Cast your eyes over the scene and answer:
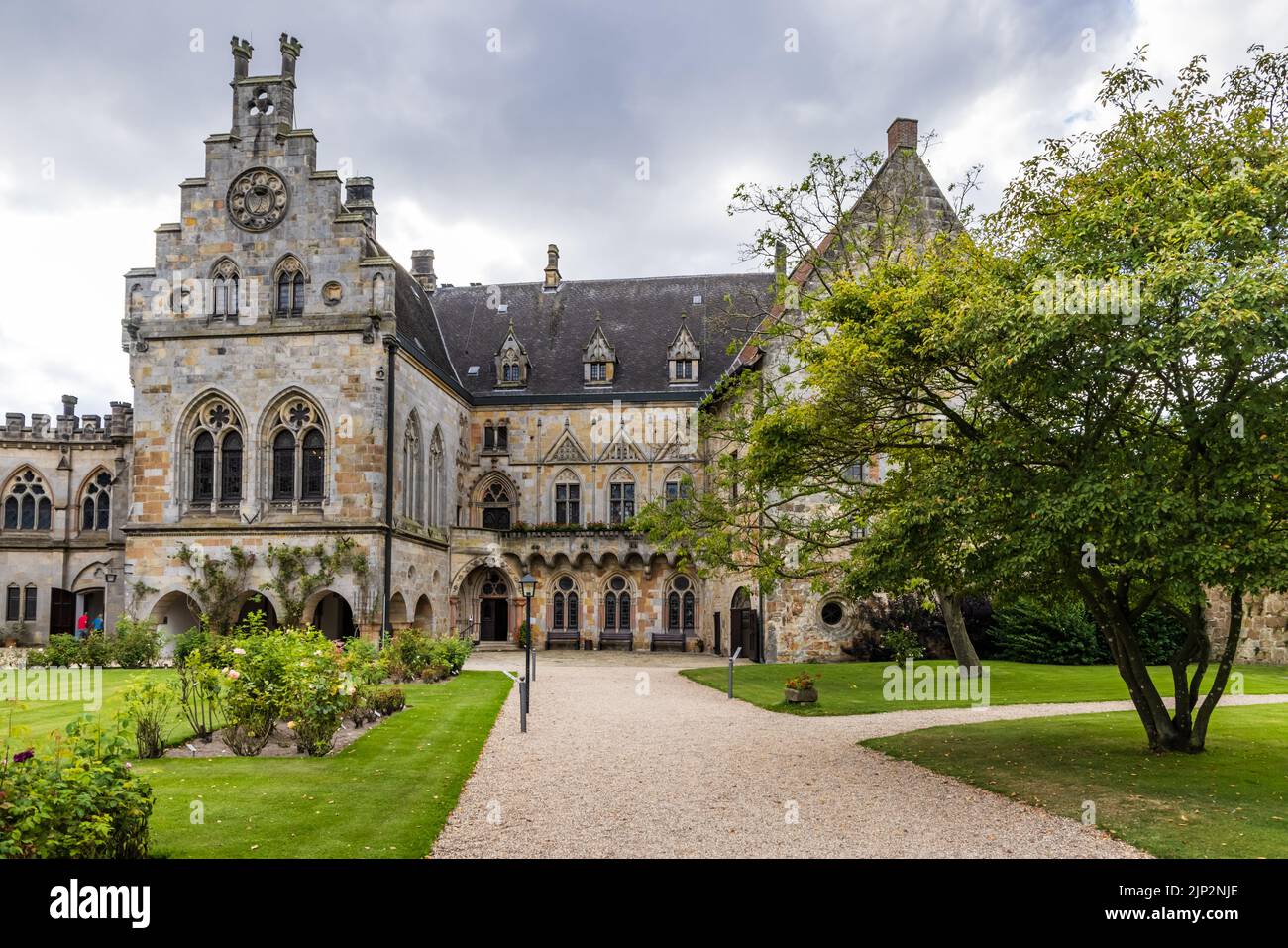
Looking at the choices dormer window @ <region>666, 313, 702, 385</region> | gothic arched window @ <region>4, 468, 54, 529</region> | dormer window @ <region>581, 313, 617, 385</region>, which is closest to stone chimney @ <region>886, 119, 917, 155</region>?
dormer window @ <region>666, 313, 702, 385</region>

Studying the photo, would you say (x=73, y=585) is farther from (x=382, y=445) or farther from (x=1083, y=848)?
(x=1083, y=848)

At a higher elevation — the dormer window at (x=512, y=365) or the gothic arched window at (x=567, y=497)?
the dormer window at (x=512, y=365)

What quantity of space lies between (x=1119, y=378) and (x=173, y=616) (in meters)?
29.9

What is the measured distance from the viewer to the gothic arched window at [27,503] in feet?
135

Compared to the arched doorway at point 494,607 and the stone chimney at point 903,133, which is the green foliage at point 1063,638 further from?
the arched doorway at point 494,607

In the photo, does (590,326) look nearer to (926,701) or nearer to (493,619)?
(493,619)

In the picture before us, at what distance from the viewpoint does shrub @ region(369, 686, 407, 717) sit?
1738cm

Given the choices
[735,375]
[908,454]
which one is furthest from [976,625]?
[908,454]

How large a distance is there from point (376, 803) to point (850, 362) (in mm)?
8922

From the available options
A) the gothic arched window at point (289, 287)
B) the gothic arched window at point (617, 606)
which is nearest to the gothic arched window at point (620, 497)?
the gothic arched window at point (617, 606)

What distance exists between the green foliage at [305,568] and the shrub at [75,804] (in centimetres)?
2319

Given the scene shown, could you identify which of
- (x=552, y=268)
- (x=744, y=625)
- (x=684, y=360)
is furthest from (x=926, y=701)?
(x=552, y=268)

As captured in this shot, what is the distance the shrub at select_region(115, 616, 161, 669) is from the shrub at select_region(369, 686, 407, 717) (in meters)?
12.2

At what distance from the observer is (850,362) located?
1478 cm
